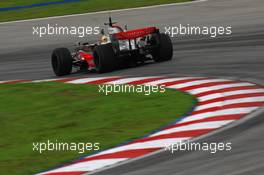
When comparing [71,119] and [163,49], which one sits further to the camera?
[163,49]

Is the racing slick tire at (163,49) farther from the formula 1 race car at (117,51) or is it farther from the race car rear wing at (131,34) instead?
the race car rear wing at (131,34)

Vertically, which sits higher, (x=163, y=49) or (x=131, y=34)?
(x=131, y=34)

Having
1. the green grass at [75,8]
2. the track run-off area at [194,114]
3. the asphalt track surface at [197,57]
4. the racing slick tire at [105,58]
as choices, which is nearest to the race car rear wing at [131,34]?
the racing slick tire at [105,58]

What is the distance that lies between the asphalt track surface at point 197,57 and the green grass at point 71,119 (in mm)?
1411

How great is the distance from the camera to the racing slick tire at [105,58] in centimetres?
1745

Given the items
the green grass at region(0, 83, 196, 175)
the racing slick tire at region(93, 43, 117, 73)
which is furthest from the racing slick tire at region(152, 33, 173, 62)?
the green grass at region(0, 83, 196, 175)

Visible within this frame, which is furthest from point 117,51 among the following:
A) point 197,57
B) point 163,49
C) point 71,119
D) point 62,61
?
point 71,119

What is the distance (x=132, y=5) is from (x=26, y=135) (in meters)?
19.1

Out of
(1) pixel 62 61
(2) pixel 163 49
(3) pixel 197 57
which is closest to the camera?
(2) pixel 163 49

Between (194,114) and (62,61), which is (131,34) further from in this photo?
(194,114)

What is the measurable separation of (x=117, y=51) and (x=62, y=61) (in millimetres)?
1512

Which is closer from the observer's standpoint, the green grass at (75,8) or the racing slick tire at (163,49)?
the racing slick tire at (163,49)

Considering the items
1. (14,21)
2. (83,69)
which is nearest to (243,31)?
(83,69)

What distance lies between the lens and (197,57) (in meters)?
18.9
